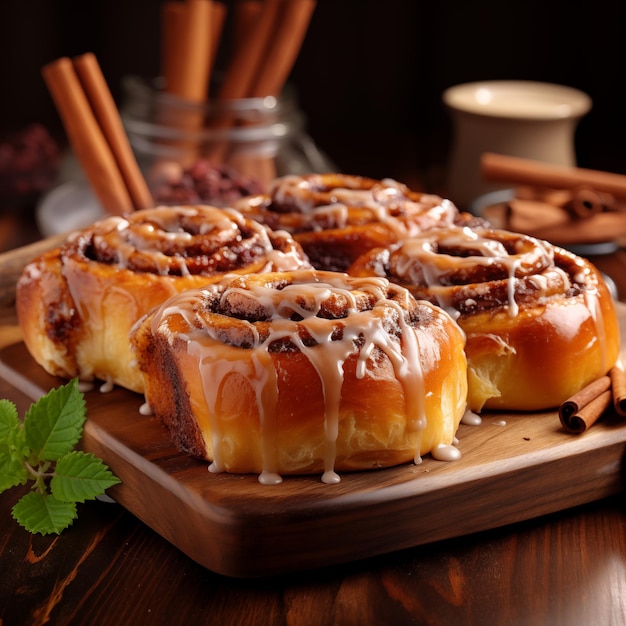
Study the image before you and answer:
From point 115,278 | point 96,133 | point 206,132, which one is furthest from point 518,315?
point 206,132

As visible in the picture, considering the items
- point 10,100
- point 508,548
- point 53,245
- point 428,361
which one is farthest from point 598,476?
point 10,100

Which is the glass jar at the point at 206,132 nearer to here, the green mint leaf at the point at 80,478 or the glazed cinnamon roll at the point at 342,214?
the glazed cinnamon roll at the point at 342,214

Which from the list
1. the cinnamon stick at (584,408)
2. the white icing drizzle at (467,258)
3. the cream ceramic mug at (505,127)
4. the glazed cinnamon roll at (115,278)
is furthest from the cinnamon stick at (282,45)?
the cinnamon stick at (584,408)

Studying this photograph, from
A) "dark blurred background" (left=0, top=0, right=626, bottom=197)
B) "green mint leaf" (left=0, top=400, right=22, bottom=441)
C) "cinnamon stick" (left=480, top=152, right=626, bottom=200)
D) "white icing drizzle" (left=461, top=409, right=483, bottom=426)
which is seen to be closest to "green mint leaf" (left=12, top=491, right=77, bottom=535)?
"green mint leaf" (left=0, top=400, right=22, bottom=441)

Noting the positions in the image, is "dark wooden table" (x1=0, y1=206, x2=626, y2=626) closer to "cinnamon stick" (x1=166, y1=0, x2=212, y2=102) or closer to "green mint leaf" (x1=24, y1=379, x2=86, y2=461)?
"green mint leaf" (x1=24, y1=379, x2=86, y2=461)

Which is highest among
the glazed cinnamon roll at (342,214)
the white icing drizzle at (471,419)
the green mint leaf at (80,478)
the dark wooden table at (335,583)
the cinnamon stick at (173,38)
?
the cinnamon stick at (173,38)

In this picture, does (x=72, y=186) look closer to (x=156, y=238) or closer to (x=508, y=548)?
(x=156, y=238)
